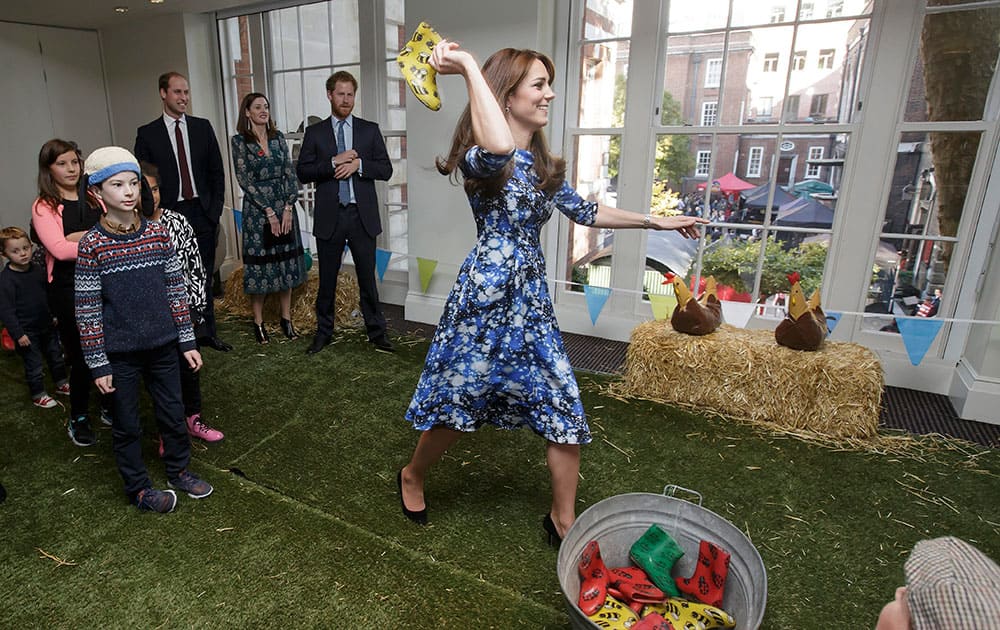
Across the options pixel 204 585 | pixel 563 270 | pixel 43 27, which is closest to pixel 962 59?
pixel 563 270

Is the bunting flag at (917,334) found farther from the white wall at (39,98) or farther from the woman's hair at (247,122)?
the white wall at (39,98)

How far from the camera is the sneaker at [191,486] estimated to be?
224cm

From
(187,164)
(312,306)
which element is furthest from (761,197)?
(187,164)

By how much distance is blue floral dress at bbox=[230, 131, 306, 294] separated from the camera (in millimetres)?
3727

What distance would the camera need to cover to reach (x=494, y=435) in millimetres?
2768

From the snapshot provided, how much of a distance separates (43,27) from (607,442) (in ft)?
20.9

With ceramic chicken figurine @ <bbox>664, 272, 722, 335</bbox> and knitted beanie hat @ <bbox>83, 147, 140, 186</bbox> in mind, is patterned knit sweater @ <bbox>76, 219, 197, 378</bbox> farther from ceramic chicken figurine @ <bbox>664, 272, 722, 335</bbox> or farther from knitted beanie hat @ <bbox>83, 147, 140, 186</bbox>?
ceramic chicken figurine @ <bbox>664, 272, 722, 335</bbox>

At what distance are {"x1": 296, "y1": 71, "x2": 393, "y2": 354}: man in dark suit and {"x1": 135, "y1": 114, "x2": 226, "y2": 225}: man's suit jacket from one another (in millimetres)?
607

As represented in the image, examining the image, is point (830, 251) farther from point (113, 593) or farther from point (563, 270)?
point (113, 593)

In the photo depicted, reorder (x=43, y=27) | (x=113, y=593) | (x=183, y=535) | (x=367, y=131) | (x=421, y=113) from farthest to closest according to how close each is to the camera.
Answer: (x=43, y=27) < (x=421, y=113) < (x=367, y=131) < (x=183, y=535) < (x=113, y=593)

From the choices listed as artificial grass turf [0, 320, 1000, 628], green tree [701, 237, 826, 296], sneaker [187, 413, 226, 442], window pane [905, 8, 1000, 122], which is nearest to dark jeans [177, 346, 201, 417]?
sneaker [187, 413, 226, 442]

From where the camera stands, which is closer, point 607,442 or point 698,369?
point 607,442

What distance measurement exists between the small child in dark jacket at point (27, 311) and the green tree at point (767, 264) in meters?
3.85

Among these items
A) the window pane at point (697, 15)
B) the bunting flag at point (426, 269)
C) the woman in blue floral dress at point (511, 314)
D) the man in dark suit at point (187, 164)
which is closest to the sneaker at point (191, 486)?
the woman in blue floral dress at point (511, 314)
